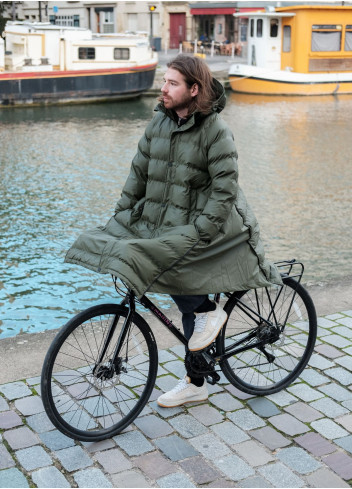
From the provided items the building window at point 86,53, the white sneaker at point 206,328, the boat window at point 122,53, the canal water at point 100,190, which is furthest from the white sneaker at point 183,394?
the boat window at point 122,53

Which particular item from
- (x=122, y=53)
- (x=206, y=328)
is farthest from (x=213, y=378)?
(x=122, y=53)

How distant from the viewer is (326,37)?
3073cm

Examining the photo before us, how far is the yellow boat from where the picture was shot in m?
28.6

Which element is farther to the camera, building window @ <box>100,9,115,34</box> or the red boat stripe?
building window @ <box>100,9,115,34</box>

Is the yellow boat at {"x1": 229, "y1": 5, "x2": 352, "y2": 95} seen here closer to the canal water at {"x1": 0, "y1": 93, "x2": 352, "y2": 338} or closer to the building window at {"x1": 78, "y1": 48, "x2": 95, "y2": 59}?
the building window at {"x1": 78, "y1": 48, "x2": 95, "y2": 59}

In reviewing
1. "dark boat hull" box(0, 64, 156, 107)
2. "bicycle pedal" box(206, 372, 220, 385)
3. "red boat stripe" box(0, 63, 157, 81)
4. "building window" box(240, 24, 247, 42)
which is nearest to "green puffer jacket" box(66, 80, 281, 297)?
Answer: "bicycle pedal" box(206, 372, 220, 385)

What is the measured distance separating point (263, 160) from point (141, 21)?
37.2 meters

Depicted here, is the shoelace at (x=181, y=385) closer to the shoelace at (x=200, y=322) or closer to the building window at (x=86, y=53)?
the shoelace at (x=200, y=322)

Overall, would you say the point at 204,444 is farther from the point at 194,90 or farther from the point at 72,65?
the point at 72,65

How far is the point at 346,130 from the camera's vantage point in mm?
19031

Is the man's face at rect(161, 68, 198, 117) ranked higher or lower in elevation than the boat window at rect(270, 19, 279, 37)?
lower

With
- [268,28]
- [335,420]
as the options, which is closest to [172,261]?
[335,420]

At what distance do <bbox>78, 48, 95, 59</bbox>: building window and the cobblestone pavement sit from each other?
77.8ft

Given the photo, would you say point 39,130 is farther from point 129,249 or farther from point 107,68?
point 129,249
